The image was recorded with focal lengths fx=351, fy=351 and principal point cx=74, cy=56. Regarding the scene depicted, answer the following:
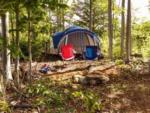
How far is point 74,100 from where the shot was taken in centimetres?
815

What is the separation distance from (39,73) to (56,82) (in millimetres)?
1791

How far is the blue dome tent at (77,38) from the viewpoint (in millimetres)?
20562

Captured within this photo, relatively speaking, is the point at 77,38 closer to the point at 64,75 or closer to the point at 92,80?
the point at 64,75

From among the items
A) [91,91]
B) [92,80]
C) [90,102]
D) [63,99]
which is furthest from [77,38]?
[90,102]

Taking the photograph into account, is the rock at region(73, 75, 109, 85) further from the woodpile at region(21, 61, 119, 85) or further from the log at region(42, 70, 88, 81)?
the log at region(42, 70, 88, 81)

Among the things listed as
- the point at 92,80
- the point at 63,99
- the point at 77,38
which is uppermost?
the point at 77,38

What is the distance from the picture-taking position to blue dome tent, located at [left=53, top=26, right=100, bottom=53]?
20562 millimetres

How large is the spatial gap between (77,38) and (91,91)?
1223 centimetres

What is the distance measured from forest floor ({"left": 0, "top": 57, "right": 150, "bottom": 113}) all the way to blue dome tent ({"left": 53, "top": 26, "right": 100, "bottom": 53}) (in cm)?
868

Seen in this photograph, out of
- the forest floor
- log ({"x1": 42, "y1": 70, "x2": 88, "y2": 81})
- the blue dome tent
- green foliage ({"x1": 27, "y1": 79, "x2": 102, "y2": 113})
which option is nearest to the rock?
the forest floor

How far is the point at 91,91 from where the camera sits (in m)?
9.02

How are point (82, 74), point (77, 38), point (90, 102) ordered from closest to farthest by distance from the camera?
point (90, 102)
point (82, 74)
point (77, 38)

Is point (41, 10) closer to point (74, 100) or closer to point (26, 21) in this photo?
point (26, 21)

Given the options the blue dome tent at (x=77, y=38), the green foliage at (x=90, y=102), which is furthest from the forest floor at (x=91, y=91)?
the blue dome tent at (x=77, y=38)
